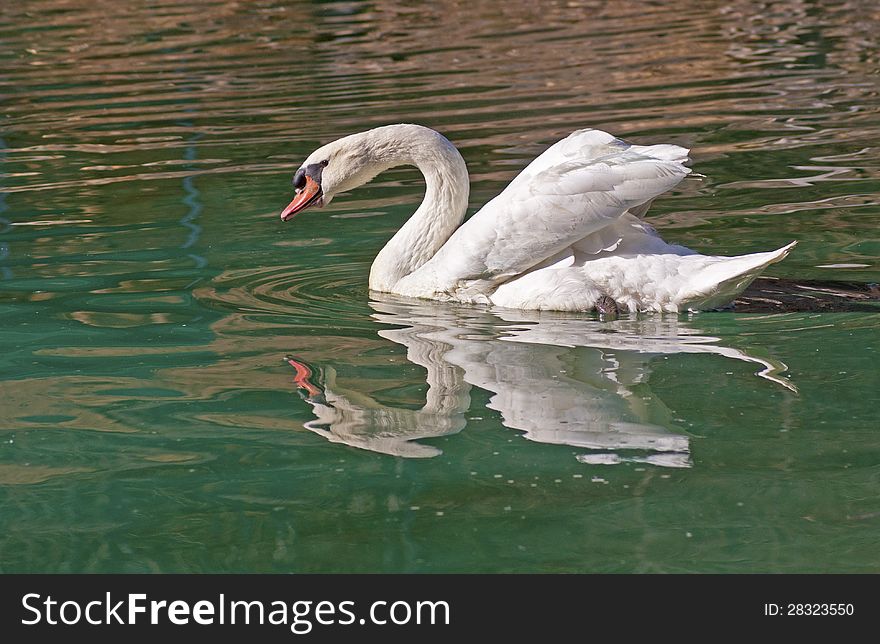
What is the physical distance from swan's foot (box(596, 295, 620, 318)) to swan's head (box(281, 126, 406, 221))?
1.55 metres

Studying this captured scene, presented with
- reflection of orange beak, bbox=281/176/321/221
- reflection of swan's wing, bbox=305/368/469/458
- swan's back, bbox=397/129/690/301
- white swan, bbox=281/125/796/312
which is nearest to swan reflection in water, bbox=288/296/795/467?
reflection of swan's wing, bbox=305/368/469/458

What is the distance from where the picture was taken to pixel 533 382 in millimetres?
5773

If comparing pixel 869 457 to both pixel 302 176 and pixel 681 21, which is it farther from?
pixel 681 21

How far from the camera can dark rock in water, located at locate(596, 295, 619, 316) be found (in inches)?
259

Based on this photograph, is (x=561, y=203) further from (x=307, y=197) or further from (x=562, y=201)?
(x=307, y=197)

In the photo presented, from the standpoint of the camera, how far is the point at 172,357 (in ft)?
21.0

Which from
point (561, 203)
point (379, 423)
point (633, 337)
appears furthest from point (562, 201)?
point (379, 423)

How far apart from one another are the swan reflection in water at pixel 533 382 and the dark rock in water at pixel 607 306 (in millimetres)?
46

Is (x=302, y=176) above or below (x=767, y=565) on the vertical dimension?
above

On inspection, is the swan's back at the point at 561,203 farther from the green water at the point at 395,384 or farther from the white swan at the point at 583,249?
the green water at the point at 395,384

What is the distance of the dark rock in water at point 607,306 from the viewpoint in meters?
6.59
